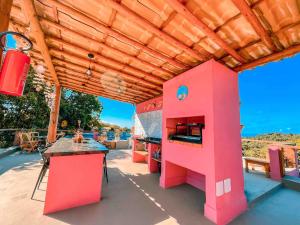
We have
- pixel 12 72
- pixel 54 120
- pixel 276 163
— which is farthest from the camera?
pixel 54 120

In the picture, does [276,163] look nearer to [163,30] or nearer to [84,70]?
[163,30]

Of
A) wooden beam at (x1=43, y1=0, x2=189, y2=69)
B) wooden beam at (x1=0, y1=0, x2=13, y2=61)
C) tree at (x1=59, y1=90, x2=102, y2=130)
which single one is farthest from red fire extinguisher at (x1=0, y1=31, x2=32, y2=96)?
tree at (x1=59, y1=90, x2=102, y2=130)

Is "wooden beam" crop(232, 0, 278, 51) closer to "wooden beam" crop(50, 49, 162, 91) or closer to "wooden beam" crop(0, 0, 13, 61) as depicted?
"wooden beam" crop(0, 0, 13, 61)

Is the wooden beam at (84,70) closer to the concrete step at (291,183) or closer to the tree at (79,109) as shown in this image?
the concrete step at (291,183)

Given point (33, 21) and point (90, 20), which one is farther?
point (33, 21)

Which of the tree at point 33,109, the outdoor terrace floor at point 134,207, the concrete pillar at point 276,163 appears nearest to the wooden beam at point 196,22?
the outdoor terrace floor at point 134,207

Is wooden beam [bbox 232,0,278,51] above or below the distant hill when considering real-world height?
above

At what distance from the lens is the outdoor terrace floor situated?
6.69 ft

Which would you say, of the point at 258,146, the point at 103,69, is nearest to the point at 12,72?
the point at 103,69

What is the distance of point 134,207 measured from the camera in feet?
7.91

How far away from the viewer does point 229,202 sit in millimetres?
2307

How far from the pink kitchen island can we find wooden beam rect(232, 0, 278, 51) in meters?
2.85

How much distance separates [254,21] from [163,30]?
3.77 ft

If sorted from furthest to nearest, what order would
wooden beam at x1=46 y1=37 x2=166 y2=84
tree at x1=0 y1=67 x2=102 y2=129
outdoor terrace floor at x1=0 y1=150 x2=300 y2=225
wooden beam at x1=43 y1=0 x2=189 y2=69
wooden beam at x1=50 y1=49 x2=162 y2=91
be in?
tree at x1=0 y1=67 x2=102 y2=129
wooden beam at x1=50 y1=49 x2=162 y2=91
wooden beam at x1=46 y1=37 x2=166 y2=84
outdoor terrace floor at x1=0 y1=150 x2=300 y2=225
wooden beam at x1=43 y1=0 x2=189 y2=69
